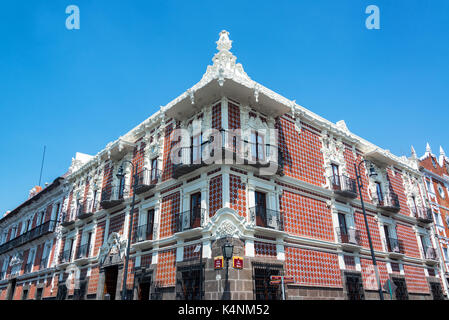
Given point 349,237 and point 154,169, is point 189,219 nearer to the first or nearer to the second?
point 154,169

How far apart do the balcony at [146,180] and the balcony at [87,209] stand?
575 cm

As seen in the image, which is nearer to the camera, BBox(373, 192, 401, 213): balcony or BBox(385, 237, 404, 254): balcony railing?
BBox(385, 237, 404, 254): balcony railing

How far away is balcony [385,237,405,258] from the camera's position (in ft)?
67.8

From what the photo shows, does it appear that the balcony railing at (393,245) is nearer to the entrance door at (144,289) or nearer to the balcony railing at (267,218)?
the balcony railing at (267,218)

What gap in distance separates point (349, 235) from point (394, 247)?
16.0ft

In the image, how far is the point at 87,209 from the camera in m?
23.6

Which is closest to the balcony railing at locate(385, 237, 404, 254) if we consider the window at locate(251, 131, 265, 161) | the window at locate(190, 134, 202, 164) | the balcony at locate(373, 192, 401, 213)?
the balcony at locate(373, 192, 401, 213)

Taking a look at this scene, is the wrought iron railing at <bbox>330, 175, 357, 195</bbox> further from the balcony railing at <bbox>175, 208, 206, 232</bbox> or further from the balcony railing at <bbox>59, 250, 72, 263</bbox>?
the balcony railing at <bbox>59, 250, 72, 263</bbox>

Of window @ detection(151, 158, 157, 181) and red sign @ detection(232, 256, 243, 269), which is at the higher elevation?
window @ detection(151, 158, 157, 181)

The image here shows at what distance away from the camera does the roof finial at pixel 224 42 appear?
17125mm

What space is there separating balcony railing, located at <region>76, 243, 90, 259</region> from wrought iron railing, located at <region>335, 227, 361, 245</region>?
52.6ft

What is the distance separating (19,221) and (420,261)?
1459 inches

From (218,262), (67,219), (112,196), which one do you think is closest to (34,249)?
(67,219)

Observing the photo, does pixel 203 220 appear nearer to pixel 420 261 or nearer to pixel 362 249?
pixel 362 249
